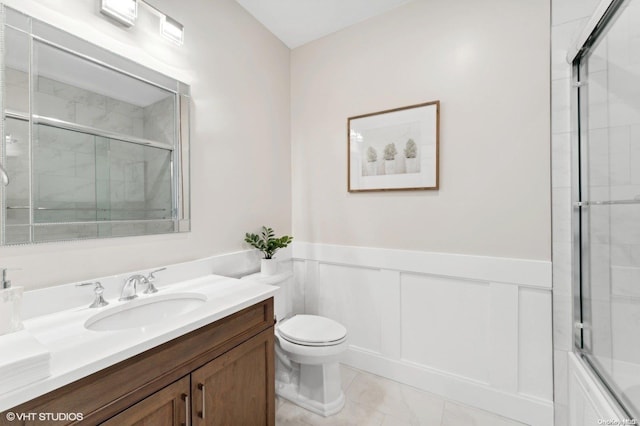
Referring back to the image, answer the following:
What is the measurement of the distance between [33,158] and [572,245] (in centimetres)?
244

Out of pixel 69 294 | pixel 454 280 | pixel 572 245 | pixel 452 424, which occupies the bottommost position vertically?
pixel 452 424

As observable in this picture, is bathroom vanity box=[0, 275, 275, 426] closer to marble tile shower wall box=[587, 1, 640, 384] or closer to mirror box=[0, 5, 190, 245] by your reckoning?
mirror box=[0, 5, 190, 245]

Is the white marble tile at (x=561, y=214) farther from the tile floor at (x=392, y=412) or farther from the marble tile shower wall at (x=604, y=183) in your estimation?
the tile floor at (x=392, y=412)

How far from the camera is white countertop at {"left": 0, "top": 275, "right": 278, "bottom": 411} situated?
68 cm

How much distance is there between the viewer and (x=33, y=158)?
1.07 m

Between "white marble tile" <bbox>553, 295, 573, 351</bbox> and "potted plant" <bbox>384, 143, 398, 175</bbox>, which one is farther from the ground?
"potted plant" <bbox>384, 143, 398, 175</bbox>

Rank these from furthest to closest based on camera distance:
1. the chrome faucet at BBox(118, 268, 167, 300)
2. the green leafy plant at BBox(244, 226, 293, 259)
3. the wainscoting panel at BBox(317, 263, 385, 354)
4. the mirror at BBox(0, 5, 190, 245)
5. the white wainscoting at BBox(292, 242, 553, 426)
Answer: the wainscoting panel at BBox(317, 263, 385, 354)
the green leafy plant at BBox(244, 226, 293, 259)
the white wainscoting at BBox(292, 242, 553, 426)
the chrome faucet at BBox(118, 268, 167, 300)
the mirror at BBox(0, 5, 190, 245)

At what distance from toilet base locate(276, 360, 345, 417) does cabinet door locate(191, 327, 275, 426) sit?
387 mm

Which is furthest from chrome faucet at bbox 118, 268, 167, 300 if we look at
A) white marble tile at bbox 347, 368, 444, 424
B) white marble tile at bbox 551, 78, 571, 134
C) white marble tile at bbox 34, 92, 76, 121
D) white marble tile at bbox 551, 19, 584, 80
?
white marble tile at bbox 551, 19, 584, 80

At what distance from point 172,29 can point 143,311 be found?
1.40 metres

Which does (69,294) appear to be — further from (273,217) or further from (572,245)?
(572,245)

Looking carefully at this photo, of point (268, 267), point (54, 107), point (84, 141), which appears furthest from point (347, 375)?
point (54, 107)

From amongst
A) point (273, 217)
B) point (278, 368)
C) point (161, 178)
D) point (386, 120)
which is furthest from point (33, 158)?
point (386, 120)

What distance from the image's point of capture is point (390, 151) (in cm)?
199
